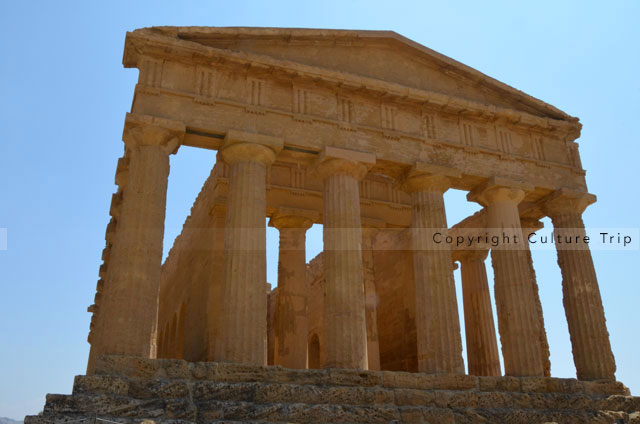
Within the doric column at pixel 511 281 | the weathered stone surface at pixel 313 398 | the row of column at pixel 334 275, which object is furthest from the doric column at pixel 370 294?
the weathered stone surface at pixel 313 398

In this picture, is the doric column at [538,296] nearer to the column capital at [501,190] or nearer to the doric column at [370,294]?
the column capital at [501,190]

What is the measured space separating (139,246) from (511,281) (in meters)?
9.92

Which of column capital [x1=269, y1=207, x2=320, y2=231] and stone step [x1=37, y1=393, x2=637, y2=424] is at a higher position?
column capital [x1=269, y1=207, x2=320, y2=231]

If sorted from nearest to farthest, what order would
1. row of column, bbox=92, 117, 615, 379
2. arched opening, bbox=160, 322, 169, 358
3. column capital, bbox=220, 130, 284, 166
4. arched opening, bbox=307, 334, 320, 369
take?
row of column, bbox=92, 117, 615, 379 < column capital, bbox=220, 130, 284, 166 < arched opening, bbox=307, 334, 320, 369 < arched opening, bbox=160, 322, 169, 358

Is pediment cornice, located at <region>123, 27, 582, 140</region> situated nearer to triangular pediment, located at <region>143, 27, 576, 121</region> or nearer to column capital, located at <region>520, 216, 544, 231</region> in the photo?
triangular pediment, located at <region>143, 27, 576, 121</region>

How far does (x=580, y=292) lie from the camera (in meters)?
17.0

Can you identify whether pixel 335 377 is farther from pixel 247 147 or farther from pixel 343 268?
pixel 247 147

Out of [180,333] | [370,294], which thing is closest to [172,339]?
[180,333]

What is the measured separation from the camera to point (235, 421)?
9.85m

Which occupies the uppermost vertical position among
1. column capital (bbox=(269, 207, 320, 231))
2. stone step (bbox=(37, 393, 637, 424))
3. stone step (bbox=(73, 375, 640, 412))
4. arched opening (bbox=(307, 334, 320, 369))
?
column capital (bbox=(269, 207, 320, 231))

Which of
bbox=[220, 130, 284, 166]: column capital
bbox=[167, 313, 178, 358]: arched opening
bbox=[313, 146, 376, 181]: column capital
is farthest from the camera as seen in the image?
bbox=[167, 313, 178, 358]: arched opening

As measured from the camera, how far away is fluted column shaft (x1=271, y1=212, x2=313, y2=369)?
723 inches

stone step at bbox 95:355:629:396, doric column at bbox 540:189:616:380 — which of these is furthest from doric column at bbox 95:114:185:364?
doric column at bbox 540:189:616:380

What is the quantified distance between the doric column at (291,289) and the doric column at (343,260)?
4097 mm
